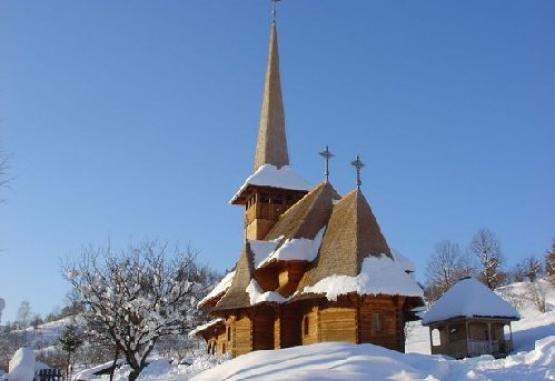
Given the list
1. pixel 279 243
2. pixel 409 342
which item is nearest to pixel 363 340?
pixel 279 243

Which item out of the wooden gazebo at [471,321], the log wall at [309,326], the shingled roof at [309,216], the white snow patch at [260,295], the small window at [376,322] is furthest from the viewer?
the wooden gazebo at [471,321]

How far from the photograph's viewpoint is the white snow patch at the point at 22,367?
19516 mm

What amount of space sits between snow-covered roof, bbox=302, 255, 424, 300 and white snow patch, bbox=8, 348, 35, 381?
1023 centimetres

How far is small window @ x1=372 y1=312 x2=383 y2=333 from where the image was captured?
2302 centimetres

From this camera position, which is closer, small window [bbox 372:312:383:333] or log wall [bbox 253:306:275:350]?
small window [bbox 372:312:383:333]

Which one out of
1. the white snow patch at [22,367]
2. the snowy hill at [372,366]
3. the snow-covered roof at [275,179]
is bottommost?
the white snow patch at [22,367]

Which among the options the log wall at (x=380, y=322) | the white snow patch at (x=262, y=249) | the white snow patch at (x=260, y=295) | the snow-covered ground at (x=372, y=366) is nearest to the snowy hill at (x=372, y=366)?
the snow-covered ground at (x=372, y=366)

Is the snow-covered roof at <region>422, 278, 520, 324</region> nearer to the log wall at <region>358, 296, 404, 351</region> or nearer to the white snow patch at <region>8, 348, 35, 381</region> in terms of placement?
the log wall at <region>358, 296, 404, 351</region>

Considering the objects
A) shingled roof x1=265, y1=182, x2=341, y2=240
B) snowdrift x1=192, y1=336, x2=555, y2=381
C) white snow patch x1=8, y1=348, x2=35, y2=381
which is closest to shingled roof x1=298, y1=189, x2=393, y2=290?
shingled roof x1=265, y1=182, x2=341, y2=240

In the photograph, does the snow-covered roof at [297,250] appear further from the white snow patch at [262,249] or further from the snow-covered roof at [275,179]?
the snow-covered roof at [275,179]

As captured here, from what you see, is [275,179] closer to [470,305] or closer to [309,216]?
[309,216]

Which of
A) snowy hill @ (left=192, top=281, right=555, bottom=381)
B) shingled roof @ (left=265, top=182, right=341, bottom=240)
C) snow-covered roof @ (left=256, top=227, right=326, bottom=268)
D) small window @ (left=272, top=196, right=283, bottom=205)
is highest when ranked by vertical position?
small window @ (left=272, top=196, right=283, bottom=205)

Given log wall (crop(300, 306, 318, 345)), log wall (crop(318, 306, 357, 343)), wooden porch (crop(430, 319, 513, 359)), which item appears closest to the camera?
log wall (crop(318, 306, 357, 343))

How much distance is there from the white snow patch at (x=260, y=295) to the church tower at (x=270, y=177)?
22.9ft
